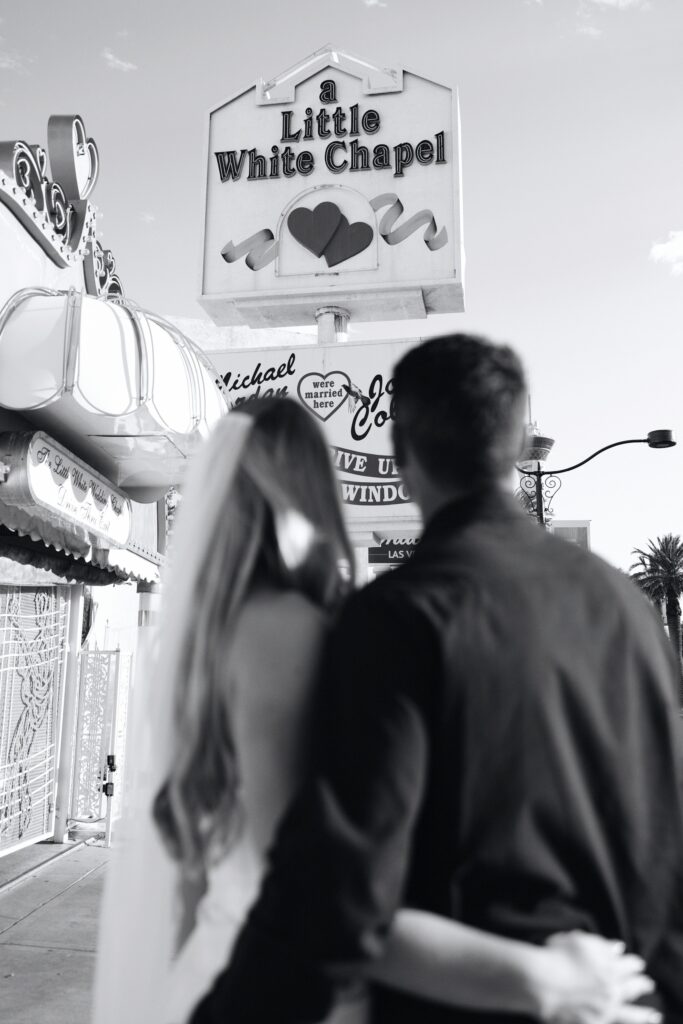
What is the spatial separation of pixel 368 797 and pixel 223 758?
14.3 inches

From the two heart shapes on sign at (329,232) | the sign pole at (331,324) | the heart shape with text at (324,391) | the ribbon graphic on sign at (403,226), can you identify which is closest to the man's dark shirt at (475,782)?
the heart shape with text at (324,391)

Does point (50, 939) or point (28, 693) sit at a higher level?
point (28, 693)

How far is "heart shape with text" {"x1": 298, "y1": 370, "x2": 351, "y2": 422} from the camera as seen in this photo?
28.7 feet

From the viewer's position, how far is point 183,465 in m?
6.66

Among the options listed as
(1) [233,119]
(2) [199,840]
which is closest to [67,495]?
(2) [199,840]

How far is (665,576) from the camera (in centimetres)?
6228

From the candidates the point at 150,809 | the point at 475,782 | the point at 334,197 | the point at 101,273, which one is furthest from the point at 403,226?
the point at 475,782

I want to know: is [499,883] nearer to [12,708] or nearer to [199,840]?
[199,840]

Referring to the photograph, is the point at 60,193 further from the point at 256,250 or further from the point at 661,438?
the point at 661,438

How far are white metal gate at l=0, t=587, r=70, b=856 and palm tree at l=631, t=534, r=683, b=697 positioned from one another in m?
55.1

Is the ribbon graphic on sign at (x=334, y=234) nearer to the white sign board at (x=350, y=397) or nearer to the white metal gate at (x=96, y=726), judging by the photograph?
the white sign board at (x=350, y=397)

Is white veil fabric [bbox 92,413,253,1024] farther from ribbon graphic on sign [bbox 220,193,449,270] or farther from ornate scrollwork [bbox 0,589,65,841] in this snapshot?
ribbon graphic on sign [bbox 220,193,449,270]

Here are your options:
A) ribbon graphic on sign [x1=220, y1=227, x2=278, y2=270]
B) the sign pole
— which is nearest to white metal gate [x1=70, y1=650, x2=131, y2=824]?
the sign pole

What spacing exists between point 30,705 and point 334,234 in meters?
6.03
